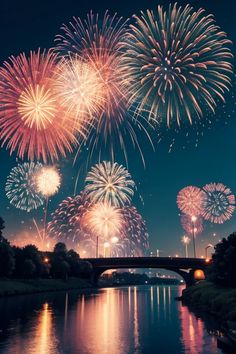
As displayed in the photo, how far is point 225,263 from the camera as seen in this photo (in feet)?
236

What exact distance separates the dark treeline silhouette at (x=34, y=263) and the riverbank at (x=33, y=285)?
287cm

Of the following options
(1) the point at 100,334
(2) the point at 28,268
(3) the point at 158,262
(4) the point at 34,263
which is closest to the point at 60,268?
(4) the point at 34,263

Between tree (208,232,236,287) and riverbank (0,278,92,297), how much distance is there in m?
58.4

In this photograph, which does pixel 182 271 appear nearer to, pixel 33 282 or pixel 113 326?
pixel 33 282

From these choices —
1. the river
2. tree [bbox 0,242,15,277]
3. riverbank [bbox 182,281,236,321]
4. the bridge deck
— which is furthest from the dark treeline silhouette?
riverbank [bbox 182,281,236,321]

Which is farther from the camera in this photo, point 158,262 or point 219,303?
point 158,262

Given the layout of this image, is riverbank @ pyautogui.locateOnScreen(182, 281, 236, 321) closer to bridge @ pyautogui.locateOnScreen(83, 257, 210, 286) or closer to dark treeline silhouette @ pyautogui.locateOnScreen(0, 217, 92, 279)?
dark treeline silhouette @ pyautogui.locateOnScreen(0, 217, 92, 279)

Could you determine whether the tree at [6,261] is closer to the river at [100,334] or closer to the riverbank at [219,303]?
the river at [100,334]

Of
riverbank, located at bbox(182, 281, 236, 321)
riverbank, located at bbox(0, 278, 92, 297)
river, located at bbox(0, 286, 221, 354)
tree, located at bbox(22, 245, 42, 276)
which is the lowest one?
river, located at bbox(0, 286, 221, 354)

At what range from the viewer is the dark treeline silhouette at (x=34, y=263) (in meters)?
119

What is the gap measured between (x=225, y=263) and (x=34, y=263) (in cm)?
8689

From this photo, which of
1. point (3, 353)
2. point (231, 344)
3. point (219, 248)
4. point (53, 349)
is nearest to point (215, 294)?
point (219, 248)

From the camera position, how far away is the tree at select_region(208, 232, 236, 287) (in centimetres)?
7112

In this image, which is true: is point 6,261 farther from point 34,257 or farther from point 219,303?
point 219,303
